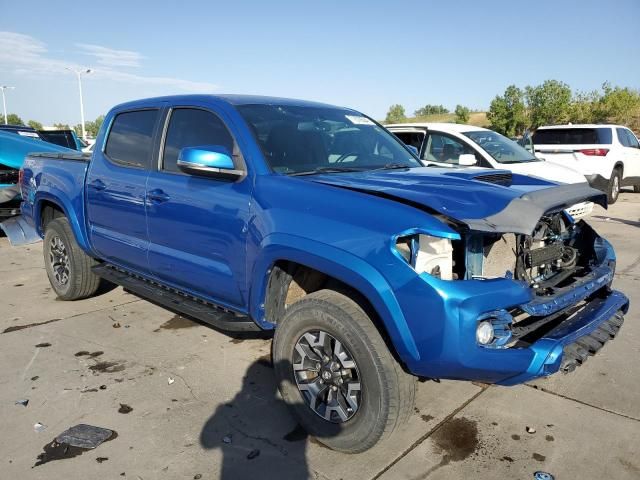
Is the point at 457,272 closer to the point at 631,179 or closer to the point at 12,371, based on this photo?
the point at 12,371

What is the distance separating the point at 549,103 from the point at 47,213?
190ft

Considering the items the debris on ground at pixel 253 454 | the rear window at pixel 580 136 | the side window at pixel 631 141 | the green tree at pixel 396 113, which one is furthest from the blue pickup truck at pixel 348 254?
the green tree at pixel 396 113

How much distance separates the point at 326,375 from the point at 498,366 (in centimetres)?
90

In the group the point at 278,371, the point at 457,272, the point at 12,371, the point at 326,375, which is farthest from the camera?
the point at 12,371

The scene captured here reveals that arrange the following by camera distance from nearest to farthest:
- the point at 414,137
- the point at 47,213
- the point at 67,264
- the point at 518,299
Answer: the point at 518,299 → the point at 67,264 → the point at 47,213 → the point at 414,137

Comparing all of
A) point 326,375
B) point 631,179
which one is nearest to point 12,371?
point 326,375

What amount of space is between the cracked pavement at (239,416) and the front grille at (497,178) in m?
1.38

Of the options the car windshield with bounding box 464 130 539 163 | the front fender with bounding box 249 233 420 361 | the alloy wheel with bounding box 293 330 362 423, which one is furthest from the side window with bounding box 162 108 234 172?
the car windshield with bounding box 464 130 539 163

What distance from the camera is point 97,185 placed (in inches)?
178

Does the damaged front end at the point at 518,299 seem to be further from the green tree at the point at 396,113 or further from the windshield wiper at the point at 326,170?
the green tree at the point at 396,113

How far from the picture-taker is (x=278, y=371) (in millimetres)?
3061

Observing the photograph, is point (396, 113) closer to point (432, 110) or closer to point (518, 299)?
point (432, 110)

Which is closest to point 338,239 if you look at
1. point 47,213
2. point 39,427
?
point 39,427

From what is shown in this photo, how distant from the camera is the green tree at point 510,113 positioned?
60.5 metres
